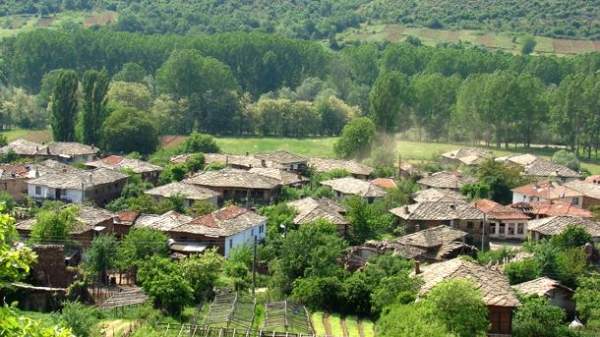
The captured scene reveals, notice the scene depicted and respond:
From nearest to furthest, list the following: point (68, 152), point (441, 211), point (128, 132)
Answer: point (441, 211), point (68, 152), point (128, 132)

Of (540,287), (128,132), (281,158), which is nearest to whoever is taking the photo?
(540,287)

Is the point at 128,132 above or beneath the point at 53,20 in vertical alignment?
beneath

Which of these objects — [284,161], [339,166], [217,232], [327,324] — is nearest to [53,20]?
[284,161]

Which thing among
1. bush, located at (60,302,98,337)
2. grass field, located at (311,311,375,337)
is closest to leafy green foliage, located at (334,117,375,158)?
grass field, located at (311,311,375,337)

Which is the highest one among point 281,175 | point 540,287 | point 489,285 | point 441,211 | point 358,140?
point 358,140

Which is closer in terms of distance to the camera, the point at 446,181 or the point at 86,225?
the point at 86,225

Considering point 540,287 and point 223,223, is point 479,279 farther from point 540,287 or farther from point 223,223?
point 223,223

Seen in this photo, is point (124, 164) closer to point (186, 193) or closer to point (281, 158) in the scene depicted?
point (186, 193)

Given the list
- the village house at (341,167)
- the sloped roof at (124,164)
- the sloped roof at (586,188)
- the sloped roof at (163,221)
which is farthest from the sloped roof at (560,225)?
the sloped roof at (124,164)

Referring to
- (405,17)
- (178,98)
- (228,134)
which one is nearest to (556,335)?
(228,134)
